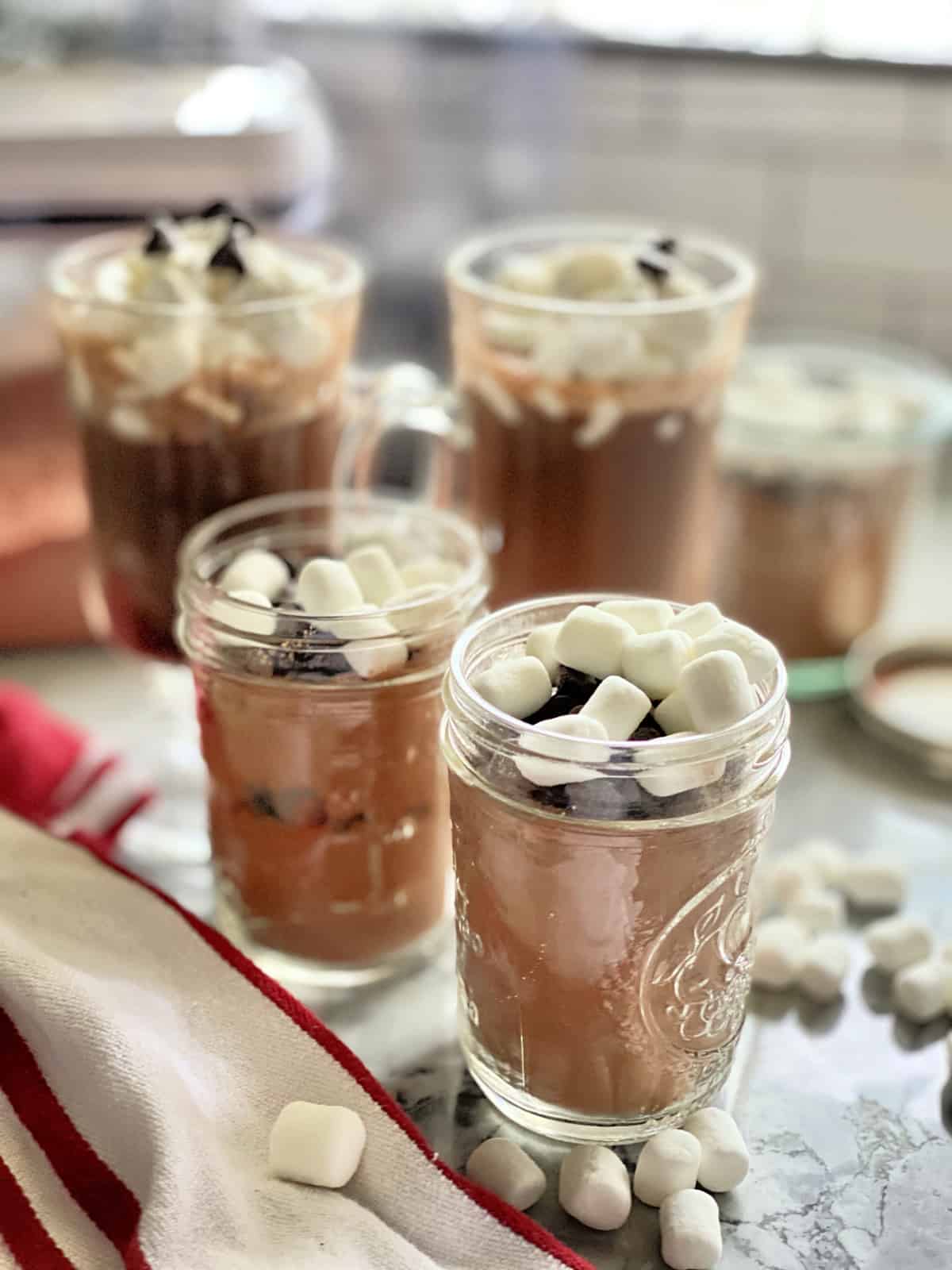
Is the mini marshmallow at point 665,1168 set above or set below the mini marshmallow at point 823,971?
above

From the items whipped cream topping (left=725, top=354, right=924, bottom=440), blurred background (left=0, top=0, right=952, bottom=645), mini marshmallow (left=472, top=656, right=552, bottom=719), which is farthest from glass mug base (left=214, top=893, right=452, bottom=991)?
blurred background (left=0, top=0, right=952, bottom=645)

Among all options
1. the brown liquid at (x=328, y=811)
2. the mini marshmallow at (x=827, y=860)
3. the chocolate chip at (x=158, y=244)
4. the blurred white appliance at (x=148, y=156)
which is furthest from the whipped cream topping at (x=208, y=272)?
the mini marshmallow at (x=827, y=860)

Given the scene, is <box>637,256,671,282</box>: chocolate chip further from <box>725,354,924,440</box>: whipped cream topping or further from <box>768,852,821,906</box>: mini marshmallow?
<box>768,852,821,906</box>: mini marshmallow

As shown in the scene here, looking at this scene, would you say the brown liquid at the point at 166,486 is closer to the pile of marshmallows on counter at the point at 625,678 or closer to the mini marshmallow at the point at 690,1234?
the pile of marshmallows on counter at the point at 625,678

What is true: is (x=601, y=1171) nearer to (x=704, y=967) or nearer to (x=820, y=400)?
(x=704, y=967)

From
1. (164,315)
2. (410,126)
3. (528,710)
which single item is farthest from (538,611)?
(410,126)

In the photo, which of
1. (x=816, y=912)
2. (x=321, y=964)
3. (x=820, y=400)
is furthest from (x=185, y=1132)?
(x=820, y=400)
